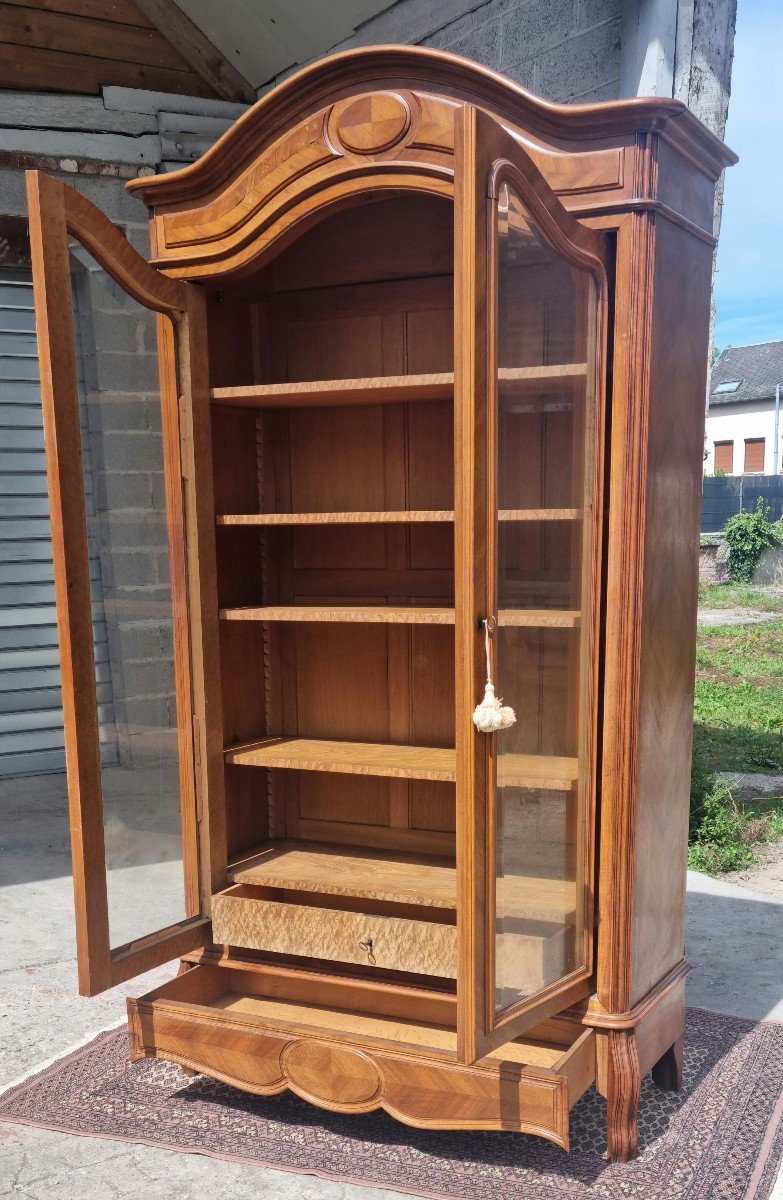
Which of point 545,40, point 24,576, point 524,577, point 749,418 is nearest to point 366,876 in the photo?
point 524,577

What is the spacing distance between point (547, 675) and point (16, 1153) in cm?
147

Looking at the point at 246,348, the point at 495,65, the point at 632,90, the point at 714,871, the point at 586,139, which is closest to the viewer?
the point at 586,139

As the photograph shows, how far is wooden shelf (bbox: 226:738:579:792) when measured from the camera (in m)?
1.89

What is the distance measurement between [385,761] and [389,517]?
58cm

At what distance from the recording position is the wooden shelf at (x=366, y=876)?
77.7 inches

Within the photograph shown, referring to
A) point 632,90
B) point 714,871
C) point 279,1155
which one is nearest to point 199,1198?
point 279,1155

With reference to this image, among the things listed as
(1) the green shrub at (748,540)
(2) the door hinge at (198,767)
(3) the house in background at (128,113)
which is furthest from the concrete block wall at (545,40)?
(1) the green shrub at (748,540)

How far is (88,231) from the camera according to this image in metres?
1.92

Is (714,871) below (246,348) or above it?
below

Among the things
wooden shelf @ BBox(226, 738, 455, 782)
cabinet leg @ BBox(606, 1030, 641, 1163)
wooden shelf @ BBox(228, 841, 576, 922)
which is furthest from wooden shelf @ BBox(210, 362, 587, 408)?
cabinet leg @ BBox(606, 1030, 641, 1163)

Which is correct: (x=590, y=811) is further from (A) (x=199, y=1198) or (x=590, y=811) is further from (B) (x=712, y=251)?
(B) (x=712, y=251)

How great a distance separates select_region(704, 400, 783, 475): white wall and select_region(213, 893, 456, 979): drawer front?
24685mm

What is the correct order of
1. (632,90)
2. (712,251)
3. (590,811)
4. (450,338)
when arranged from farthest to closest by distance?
(632,90), (450,338), (712,251), (590,811)

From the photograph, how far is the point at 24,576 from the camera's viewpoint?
15.9ft
